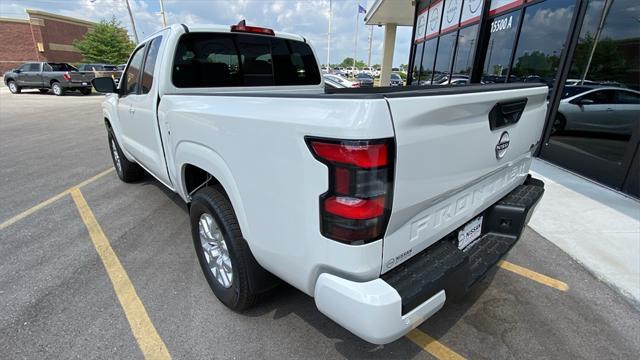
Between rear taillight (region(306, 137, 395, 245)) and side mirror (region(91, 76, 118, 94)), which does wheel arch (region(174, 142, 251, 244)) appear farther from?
side mirror (region(91, 76, 118, 94))

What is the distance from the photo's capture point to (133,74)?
3.94 meters

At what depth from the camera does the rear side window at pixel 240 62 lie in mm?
3170

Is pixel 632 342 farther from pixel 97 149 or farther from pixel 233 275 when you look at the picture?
pixel 97 149

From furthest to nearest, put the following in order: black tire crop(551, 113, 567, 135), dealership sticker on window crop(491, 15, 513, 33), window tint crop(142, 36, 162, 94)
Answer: dealership sticker on window crop(491, 15, 513, 33), black tire crop(551, 113, 567, 135), window tint crop(142, 36, 162, 94)

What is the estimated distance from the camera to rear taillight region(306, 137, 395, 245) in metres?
1.37

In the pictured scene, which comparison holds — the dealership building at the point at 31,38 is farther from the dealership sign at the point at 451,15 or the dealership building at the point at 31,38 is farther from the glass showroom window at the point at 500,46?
the glass showroom window at the point at 500,46

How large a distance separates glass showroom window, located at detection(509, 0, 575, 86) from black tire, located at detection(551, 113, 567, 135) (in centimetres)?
70

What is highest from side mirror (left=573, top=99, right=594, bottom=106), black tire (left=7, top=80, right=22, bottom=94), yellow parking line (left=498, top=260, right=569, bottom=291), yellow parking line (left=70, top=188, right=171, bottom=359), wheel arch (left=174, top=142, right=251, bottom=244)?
side mirror (left=573, top=99, right=594, bottom=106)

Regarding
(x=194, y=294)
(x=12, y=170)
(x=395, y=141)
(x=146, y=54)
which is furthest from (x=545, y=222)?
(x=12, y=170)

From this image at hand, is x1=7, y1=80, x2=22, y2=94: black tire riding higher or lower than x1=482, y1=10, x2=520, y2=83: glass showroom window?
lower

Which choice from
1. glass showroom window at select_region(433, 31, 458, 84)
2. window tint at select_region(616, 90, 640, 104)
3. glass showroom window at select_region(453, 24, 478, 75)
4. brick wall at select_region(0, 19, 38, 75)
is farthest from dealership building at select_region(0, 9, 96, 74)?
window tint at select_region(616, 90, 640, 104)

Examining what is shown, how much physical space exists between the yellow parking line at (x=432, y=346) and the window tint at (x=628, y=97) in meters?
5.12

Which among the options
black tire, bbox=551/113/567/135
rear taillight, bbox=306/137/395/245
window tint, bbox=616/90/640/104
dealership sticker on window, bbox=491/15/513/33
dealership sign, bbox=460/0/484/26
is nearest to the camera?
rear taillight, bbox=306/137/395/245

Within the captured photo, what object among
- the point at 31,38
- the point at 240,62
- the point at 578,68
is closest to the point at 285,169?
the point at 240,62
